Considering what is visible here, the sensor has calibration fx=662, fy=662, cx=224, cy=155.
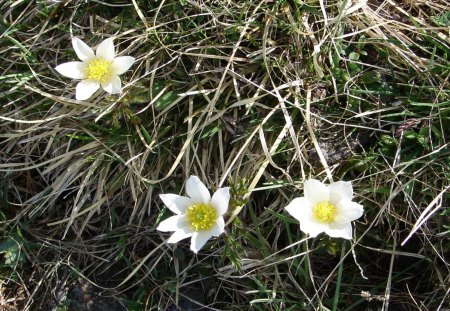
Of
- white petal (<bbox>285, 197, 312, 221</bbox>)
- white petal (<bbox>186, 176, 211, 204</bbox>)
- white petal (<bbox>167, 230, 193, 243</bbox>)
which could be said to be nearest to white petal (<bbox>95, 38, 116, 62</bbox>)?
white petal (<bbox>186, 176, 211, 204</bbox>)

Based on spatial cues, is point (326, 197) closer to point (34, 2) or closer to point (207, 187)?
point (207, 187)

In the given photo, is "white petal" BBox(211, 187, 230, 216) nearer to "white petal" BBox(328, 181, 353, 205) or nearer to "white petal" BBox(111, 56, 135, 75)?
"white petal" BBox(328, 181, 353, 205)

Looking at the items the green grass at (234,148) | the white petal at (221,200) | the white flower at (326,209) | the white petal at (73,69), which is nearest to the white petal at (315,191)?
the white flower at (326,209)

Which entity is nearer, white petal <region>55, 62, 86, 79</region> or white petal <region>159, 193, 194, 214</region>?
white petal <region>159, 193, 194, 214</region>

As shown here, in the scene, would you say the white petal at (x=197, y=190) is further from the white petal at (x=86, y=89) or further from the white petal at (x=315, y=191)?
the white petal at (x=86, y=89)

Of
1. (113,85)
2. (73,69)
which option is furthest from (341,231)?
(73,69)

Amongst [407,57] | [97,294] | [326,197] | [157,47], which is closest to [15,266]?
[97,294]

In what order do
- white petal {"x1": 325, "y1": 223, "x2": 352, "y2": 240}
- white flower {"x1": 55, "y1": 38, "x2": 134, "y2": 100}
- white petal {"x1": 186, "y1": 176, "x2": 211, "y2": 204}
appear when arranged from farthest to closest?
white flower {"x1": 55, "y1": 38, "x2": 134, "y2": 100}, white petal {"x1": 186, "y1": 176, "x2": 211, "y2": 204}, white petal {"x1": 325, "y1": 223, "x2": 352, "y2": 240}

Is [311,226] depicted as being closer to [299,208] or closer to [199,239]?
[299,208]
